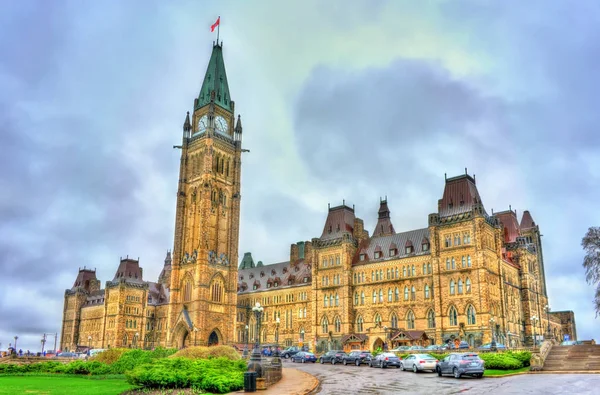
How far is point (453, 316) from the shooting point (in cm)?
7062

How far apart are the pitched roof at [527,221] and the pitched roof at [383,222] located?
23.0m

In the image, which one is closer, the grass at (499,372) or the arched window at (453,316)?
the grass at (499,372)

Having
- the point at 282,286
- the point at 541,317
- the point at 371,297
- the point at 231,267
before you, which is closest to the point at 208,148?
the point at 231,267

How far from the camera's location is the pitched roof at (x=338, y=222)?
89188 millimetres

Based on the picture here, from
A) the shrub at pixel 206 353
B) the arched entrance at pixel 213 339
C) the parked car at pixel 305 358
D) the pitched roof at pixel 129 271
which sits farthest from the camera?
the pitched roof at pixel 129 271

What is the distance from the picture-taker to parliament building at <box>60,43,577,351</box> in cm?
7156

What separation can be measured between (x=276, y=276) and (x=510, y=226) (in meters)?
44.9

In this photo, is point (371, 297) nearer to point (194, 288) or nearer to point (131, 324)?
point (194, 288)

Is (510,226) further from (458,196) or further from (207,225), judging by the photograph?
(207,225)

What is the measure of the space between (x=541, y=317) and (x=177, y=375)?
74453 millimetres

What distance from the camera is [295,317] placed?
98.2 m

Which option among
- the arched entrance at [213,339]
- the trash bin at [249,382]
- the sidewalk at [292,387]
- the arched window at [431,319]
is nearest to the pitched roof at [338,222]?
the arched window at [431,319]

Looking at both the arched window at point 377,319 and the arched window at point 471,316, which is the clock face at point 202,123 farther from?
the arched window at point 471,316

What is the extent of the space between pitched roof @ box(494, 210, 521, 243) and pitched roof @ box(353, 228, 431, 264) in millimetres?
15134
